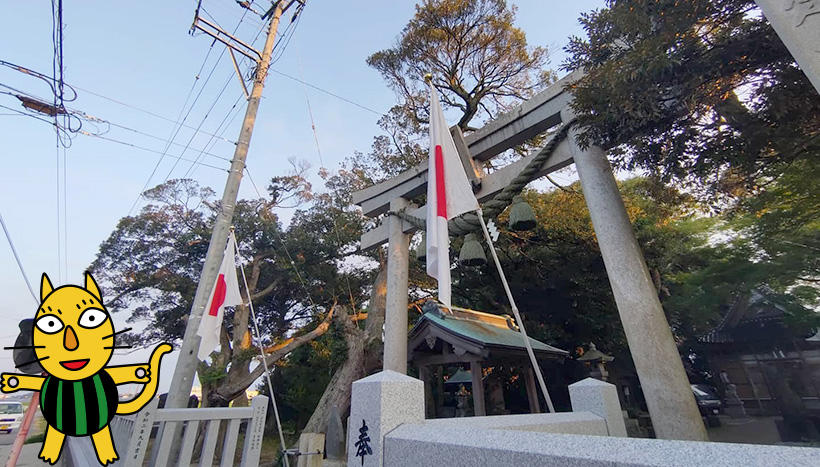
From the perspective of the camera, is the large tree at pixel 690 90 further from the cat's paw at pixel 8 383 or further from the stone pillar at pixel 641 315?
the cat's paw at pixel 8 383

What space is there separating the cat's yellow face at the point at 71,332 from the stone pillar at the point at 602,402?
335cm

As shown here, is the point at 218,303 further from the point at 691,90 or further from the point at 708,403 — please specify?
the point at 708,403

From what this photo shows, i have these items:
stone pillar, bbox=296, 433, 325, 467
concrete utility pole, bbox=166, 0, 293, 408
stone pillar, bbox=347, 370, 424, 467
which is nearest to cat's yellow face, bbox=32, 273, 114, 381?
stone pillar, bbox=347, 370, 424, 467

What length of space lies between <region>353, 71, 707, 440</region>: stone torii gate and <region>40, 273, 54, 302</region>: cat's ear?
4.26 metres

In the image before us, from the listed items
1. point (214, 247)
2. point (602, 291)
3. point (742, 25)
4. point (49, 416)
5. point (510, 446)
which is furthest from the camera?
point (602, 291)

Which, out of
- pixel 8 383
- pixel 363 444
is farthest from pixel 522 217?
pixel 8 383

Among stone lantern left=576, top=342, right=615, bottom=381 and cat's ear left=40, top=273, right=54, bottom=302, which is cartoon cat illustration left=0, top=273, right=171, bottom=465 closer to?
cat's ear left=40, top=273, right=54, bottom=302

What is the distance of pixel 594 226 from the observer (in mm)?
3949

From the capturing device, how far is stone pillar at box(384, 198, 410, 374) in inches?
215

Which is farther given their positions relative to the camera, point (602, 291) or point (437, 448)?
point (602, 291)

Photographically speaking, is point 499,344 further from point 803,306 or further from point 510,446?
point 803,306

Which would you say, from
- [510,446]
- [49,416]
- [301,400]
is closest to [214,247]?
[49,416]

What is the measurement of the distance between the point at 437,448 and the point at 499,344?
5.04 m

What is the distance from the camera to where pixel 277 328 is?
16.3m
